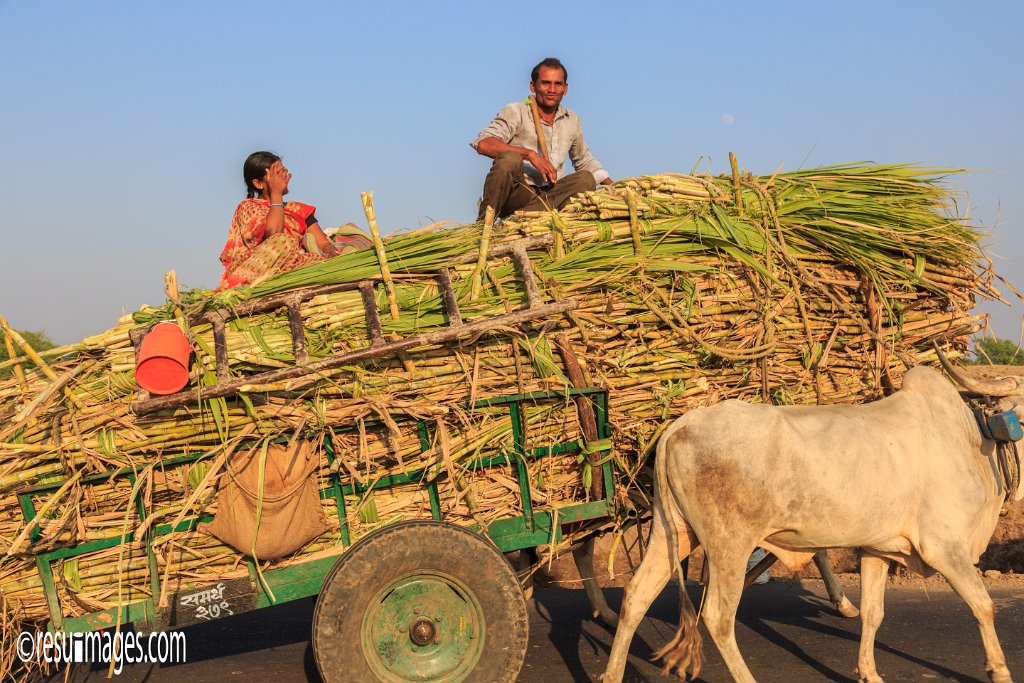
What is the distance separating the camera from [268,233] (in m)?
4.84

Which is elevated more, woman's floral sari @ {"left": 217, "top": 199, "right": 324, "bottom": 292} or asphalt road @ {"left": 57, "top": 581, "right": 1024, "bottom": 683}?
woman's floral sari @ {"left": 217, "top": 199, "right": 324, "bottom": 292}

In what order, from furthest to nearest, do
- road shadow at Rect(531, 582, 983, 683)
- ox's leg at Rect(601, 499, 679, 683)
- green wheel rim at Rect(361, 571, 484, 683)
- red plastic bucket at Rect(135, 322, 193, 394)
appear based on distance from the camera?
road shadow at Rect(531, 582, 983, 683), ox's leg at Rect(601, 499, 679, 683), green wheel rim at Rect(361, 571, 484, 683), red plastic bucket at Rect(135, 322, 193, 394)

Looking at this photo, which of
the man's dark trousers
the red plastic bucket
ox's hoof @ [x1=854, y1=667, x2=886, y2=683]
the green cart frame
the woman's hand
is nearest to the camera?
the red plastic bucket

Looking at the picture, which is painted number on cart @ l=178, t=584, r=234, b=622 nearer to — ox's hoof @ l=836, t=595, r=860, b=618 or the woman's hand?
the woman's hand

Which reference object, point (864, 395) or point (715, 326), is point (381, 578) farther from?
point (864, 395)

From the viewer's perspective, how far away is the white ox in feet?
12.9

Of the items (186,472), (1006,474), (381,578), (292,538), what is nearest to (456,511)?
(381,578)

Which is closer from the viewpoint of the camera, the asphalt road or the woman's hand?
the asphalt road

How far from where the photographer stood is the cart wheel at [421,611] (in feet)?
12.3

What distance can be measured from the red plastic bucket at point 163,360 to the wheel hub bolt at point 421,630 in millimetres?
1428

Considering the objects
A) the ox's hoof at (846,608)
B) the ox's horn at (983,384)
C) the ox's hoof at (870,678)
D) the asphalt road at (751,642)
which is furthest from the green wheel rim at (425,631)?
the ox's hoof at (846,608)

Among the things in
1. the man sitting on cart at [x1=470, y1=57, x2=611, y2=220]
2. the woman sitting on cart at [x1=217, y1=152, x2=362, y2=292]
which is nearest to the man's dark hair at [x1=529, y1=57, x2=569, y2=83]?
the man sitting on cart at [x1=470, y1=57, x2=611, y2=220]

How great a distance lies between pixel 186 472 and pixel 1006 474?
12.6ft

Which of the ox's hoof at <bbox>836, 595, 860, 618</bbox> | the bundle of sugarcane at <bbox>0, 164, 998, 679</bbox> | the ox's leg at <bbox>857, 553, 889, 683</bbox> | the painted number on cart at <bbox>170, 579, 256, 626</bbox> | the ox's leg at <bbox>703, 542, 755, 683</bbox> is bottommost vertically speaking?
the ox's hoof at <bbox>836, 595, 860, 618</bbox>
